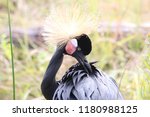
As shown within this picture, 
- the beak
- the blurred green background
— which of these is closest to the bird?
the beak

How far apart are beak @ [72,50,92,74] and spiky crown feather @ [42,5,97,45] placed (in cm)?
5

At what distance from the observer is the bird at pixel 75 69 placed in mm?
1755

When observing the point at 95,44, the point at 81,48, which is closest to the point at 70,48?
the point at 81,48

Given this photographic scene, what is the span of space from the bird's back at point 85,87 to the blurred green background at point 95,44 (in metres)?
0.55

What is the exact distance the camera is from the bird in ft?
5.76

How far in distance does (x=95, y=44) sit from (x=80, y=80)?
102cm

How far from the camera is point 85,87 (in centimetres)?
176

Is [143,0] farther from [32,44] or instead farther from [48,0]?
[32,44]

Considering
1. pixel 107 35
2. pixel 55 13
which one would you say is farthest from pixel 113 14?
pixel 55 13

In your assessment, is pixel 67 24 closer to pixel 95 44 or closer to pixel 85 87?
pixel 85 87

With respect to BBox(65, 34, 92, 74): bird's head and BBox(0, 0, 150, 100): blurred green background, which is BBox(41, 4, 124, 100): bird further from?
BBox(0, 0, 150, 100): blurred green background

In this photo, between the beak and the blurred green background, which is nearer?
the beak

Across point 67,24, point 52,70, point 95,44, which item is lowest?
point 95,44

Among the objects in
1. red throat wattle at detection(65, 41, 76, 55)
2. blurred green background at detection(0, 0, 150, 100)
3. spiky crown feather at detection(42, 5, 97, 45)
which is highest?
spiky crown feather at detection(42, 5, 97, 45)
